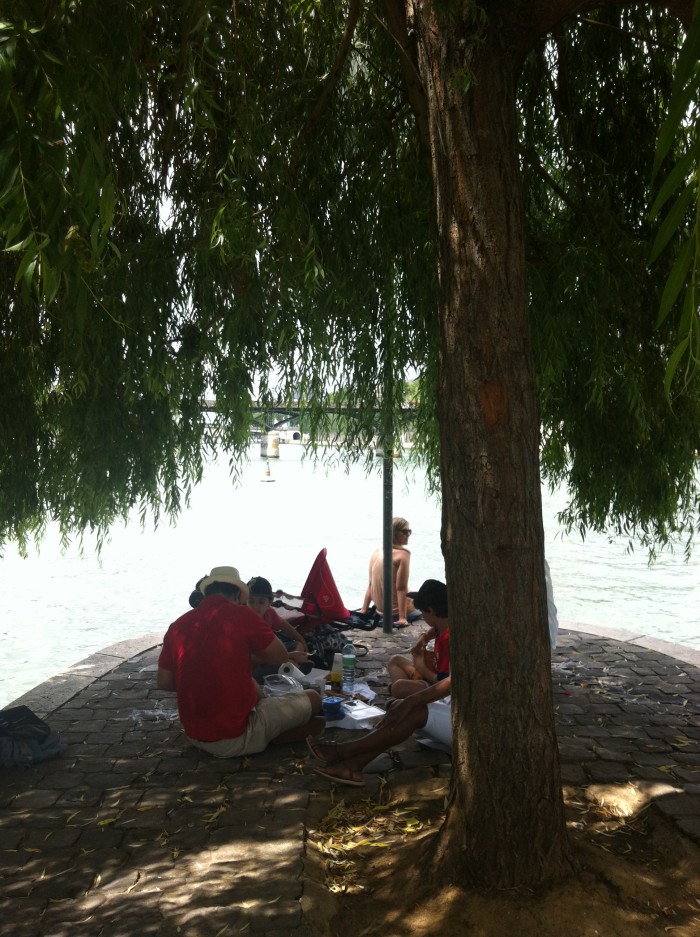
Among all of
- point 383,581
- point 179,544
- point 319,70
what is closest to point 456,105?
point 319,70

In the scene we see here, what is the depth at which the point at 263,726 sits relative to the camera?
5688 mm

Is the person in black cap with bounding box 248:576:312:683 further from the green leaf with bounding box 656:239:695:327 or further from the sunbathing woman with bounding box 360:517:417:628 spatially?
the green leaf with bounding box 656:239:695:327

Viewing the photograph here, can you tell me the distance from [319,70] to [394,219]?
3.91 ft

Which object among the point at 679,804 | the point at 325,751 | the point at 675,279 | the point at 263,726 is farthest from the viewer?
the point at 263,726

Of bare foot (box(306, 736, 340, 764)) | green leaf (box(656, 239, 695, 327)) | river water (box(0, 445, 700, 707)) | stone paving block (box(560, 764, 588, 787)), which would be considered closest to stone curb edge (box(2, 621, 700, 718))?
river water (box(0, 445, 700, 707))

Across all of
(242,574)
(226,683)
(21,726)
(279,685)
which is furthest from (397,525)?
(242,574)

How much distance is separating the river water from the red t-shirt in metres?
1.42

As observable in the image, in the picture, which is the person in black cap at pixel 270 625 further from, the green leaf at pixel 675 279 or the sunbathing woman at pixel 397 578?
the green leaf at pixel 675 279

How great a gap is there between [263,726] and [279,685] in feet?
2.65

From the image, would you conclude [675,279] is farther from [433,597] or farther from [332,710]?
[332,710]

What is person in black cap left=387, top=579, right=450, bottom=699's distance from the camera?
5.91 meters

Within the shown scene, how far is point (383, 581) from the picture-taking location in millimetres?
9438

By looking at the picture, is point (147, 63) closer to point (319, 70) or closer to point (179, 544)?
point (319, 70)

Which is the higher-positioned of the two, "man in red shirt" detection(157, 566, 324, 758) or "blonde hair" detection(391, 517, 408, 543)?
"blonde hair" detection(391, 517, 408, 543)
